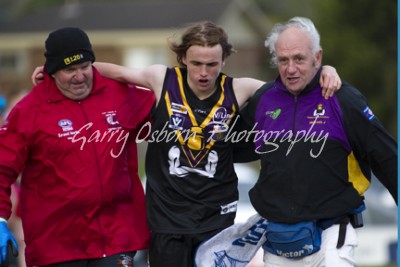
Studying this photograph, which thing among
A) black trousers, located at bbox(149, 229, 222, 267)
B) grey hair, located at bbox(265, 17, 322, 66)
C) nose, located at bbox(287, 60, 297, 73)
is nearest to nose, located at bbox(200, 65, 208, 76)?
grey hair, located at bbox(265, 17, 322, 66)

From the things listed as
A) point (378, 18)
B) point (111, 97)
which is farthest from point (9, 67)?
point (111, 97)

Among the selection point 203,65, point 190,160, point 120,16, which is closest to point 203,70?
point 203,65

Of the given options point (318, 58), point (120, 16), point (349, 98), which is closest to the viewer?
point (349, 98)

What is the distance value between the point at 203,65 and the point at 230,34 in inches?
1772

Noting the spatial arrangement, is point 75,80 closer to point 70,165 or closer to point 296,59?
point 70,165

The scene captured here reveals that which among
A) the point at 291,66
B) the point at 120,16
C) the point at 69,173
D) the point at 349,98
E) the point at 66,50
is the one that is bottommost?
the point at 69,173

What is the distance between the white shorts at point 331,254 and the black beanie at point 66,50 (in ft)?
6.21

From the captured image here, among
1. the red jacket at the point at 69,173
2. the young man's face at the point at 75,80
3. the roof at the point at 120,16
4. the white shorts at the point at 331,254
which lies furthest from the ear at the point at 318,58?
the roof at the point at 120,16

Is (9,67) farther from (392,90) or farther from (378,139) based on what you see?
(378,139)

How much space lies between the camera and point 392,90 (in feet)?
108

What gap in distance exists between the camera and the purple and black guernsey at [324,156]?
6.12 m

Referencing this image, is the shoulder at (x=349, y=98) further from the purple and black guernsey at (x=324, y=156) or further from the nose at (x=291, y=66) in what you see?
the nose at (x=291, y=66)

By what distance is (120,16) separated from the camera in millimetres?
55094

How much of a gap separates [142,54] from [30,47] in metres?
6.54
